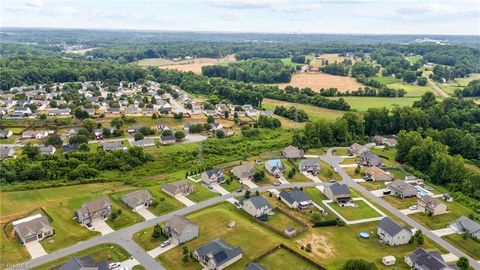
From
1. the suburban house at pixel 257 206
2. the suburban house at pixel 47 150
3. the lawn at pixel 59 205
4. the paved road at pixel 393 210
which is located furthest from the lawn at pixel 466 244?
the suburban house at pixel 47 150

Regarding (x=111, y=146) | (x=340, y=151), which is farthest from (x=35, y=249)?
(x=340, y=151)

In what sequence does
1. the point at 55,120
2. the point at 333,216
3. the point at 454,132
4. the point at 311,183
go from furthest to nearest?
the point at 55,120 < the point at 454,132 < the point at 311,183 < the point at 333,216

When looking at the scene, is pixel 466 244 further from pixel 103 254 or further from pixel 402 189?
pixel 103 254

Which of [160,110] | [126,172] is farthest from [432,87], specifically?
[126,172]

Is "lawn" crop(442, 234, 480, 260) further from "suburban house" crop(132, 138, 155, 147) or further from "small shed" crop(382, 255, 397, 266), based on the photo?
"suburban house" crop(132, 138, 155, 147)

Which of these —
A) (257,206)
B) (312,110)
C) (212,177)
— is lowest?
(312,110)

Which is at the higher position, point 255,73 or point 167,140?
point 255,73

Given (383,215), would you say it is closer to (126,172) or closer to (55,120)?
(126,172)

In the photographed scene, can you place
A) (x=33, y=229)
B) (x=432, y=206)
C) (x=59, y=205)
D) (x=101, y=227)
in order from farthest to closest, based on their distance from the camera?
1. (x=432, y=206)
2. (x=59, y=205)
3. (x=101, y=227)
4. (x=33, y=229)
